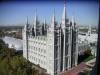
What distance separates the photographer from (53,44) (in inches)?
74.9

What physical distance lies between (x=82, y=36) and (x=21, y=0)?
62 cm

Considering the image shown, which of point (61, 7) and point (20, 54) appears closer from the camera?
point (61, 7)

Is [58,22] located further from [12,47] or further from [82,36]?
[12,47]

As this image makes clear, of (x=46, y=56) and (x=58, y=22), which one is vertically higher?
(x=58, y=22)

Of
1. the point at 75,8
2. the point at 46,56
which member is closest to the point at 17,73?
the point at 46,56

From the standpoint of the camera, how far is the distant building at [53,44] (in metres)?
1.90

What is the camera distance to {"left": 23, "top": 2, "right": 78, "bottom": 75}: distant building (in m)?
1.90

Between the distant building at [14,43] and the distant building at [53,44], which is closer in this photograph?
the distant building at [53,44]

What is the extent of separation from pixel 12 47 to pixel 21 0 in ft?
1.47

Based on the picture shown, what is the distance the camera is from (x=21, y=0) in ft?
6.28

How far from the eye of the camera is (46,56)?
1946 mm

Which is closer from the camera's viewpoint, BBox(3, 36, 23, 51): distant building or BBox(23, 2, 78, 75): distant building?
BBox(23, 2, 78, 75): distant building

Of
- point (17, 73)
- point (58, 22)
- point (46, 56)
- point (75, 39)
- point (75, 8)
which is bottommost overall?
point (17, 73)

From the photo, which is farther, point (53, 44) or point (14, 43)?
point (14, 43)
